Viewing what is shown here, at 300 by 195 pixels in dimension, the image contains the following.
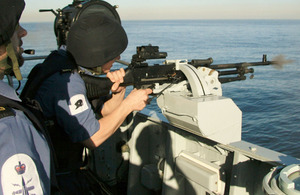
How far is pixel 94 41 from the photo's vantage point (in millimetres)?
2459

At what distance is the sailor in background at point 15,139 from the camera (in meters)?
1.17

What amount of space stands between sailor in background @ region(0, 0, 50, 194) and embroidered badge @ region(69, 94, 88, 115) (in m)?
0.90

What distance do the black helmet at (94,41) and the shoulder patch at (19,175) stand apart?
139 centimetres

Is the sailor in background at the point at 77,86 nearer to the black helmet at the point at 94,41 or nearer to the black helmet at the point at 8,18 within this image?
the black helmet at the point at 94,41

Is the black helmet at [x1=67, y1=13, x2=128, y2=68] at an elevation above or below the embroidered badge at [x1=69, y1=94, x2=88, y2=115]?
above

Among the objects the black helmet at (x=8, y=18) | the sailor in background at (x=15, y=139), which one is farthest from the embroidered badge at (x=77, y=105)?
the black helmet at (x=8, y=18)

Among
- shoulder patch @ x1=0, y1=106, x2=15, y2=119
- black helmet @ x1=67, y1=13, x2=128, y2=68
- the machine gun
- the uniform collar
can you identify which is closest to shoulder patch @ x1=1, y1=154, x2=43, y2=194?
shoulder patch @ x1=0, y1=106, x2=15, y2=119

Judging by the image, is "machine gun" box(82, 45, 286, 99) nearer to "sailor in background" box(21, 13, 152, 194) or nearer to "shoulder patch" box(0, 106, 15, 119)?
"sailor in background" box(21, 13, 152, 194)

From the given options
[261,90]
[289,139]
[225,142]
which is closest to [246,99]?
[261,90]

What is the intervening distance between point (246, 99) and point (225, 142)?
401 inches

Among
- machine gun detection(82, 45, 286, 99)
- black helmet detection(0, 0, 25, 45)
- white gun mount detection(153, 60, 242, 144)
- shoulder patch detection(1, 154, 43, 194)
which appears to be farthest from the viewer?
machine gun detection(82, 45, 286, 99)

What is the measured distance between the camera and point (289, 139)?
845cm

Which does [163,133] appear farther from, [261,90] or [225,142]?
[261,90]

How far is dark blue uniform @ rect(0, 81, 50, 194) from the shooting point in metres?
1.16
